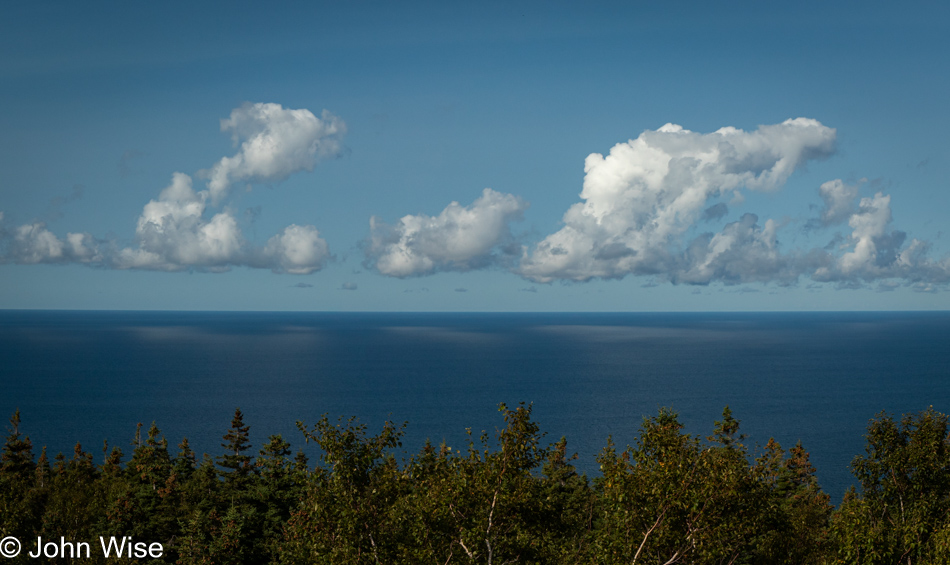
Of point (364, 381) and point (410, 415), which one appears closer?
point (410, 415)

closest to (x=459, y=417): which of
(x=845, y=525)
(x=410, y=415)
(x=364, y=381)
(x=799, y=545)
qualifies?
(x=410, y=415)

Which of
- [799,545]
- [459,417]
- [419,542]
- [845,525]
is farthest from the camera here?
[459,417]

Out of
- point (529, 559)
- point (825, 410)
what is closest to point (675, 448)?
point (529, 559)

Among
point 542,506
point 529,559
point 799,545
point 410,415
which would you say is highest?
point 542,506

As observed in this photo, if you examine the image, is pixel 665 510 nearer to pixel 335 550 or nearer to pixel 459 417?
pixel 335 550

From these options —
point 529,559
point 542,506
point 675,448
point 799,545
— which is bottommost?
point 799,545

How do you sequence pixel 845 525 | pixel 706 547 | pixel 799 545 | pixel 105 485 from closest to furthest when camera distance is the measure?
→ 1. pixel 706 547
2. pixel 845 525
3. pixel 799 545
4. pixel 105 485

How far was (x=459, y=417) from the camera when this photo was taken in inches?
5551

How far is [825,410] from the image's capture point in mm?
151875

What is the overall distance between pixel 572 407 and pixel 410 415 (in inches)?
1423

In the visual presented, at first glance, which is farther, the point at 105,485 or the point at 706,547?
the point at 105,485

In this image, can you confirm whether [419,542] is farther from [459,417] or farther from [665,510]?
[459,417]

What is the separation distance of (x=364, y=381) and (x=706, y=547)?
187 meters

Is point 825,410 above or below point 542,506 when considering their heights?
below
